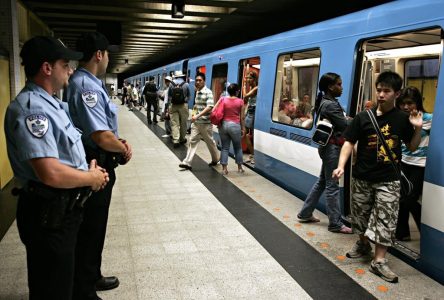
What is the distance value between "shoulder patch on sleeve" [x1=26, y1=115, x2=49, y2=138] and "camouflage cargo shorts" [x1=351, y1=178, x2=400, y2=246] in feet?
7.60

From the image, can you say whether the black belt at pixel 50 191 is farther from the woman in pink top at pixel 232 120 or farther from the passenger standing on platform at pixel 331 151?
the woman in pink top at pixel 232 120

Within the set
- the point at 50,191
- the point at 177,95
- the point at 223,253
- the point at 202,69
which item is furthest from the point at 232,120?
the point at 50,191

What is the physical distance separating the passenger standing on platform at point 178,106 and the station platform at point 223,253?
3166mm

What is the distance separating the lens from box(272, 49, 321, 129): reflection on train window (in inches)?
188

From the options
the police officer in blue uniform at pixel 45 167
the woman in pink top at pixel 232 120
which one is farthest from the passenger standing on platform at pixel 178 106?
the police officer in blue uniform at pixel 45 167

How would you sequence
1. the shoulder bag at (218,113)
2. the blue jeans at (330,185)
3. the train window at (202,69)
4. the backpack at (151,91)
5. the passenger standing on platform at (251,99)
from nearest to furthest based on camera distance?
the blue jeans at (330,185) < the shoulder bag at (218,113) < the passenger standing on platform at (251,99) < the train window at (202,69) < the backpack at (151,91)

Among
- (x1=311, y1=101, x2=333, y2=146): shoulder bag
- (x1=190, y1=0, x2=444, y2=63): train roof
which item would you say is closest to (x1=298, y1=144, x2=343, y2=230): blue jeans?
(x1=311, y1=101, x2=333, y2=146): shoulder bag

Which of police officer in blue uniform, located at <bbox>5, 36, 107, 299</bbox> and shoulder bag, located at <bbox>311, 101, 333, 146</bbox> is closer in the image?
police officer in blue uniform, located at <bbox>5, 36, 107, 299</bbox>

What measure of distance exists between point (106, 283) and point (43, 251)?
113 cm

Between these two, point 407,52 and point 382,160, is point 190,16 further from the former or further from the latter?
point 382,160

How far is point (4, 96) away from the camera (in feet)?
16.3

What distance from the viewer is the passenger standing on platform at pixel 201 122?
639 cm

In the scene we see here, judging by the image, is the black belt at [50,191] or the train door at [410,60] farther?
the train door at [410,60]

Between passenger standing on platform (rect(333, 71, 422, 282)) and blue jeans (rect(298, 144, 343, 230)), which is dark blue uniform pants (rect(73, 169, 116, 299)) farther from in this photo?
blue jeans (rect(298, 144, 343, 230))
